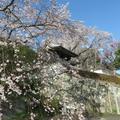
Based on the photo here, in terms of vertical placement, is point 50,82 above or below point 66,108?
above

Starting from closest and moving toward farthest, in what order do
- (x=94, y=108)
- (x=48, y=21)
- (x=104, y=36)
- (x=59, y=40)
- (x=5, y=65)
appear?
(x=5, y=65) → (x=48, y=21) → (x=59, y=40) → (x=94, y=108) → (x=104, y=36)

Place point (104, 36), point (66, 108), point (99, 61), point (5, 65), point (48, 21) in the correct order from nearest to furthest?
1. point (5, 65)
2. point (66, 108)
3. point (48, 21)
4. point (104, 36)
5. point (99, 61)

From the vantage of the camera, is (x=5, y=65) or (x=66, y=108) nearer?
(x=5, y=65)

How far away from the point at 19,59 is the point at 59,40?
5.81 ft

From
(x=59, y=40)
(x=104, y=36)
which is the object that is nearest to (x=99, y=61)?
(x=104, y=36)

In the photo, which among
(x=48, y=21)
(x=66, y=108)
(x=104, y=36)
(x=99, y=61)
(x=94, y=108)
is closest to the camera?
(x=66, y=108)

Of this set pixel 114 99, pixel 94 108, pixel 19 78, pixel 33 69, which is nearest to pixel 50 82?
pixel 33 69

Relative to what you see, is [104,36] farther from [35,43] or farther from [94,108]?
[35,43]

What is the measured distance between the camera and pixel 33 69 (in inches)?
392

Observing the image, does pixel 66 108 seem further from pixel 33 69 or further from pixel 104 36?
pixel 104 36

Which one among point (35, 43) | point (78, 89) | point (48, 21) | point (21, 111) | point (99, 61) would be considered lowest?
point (21, 111)

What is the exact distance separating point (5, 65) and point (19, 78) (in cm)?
54

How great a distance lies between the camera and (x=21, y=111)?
9.41 metres

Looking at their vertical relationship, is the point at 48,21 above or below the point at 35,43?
above
